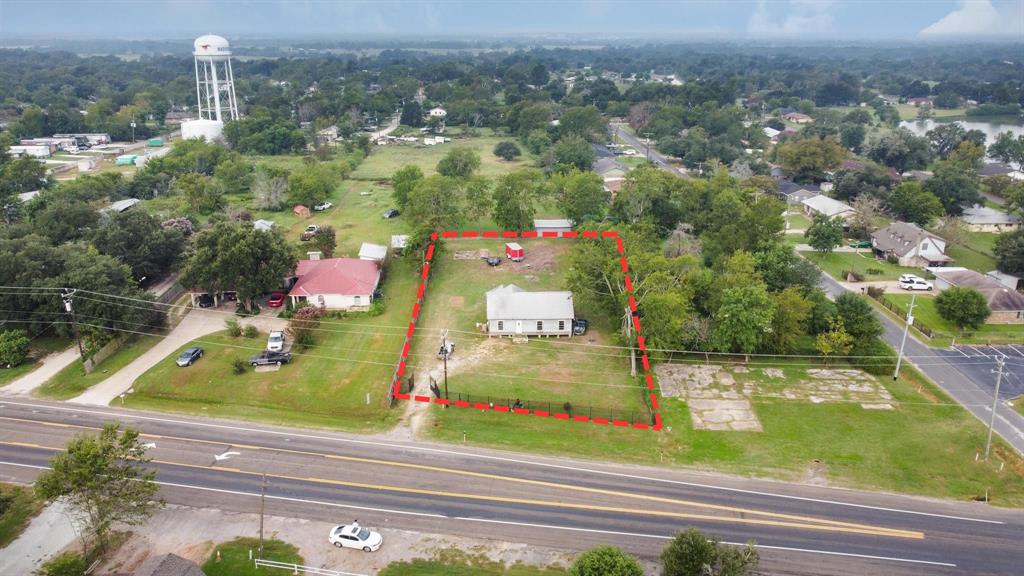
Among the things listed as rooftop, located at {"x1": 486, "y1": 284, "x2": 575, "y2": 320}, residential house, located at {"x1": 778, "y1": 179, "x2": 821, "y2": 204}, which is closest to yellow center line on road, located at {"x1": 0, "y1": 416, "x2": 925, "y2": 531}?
rooftop, located at {"x1": 486, "y1": 284, "x2": 575, "y2": 320}

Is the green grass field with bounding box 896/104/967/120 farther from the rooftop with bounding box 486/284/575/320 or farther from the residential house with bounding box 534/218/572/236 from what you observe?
the rooftop with bounding box 486/284/575/320

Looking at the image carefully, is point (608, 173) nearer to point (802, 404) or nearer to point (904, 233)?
point (904, 233)

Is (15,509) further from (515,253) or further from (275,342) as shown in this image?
(515,253)

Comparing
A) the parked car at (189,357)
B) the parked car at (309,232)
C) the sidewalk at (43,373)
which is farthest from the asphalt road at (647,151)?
the sidewalk at (43,373)

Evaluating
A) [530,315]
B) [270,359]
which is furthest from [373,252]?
[530,315]

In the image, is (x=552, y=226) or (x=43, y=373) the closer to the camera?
(x=43, y=373)

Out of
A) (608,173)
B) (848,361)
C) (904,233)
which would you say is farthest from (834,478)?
(608,173)

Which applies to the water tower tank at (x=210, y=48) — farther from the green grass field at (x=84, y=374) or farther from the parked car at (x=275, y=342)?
the parked car at (x=275, y=342)
